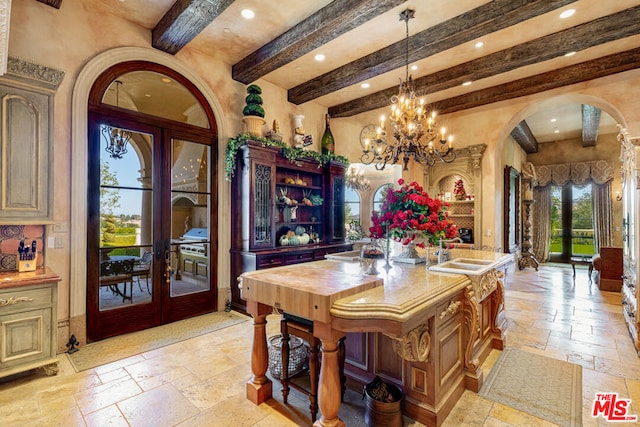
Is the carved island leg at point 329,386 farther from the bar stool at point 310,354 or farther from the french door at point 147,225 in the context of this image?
the french door at point 147,225

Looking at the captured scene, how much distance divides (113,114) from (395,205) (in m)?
3.33

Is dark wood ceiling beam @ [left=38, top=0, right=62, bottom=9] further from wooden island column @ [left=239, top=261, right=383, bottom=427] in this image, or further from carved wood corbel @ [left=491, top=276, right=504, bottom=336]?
carved wood corbel @ [left=491, top=276, right=504, bottom=336]

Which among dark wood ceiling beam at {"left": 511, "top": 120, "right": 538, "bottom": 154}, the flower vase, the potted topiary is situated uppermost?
dark wood ceiling beam at {"left": 511, "top": 120, "right": 538, "bottom": 154}

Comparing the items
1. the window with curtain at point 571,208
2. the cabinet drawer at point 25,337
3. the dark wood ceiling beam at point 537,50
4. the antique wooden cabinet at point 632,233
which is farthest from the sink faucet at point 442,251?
the window with curtain at point 571,208

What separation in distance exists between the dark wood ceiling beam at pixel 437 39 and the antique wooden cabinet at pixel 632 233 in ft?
5.83

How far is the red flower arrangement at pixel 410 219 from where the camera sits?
2.76 m

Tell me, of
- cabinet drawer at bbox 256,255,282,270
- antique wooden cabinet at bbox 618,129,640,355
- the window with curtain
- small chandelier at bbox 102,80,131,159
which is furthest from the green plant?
the window with curtain

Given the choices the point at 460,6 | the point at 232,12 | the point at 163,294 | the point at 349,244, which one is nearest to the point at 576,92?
the point at 460,6

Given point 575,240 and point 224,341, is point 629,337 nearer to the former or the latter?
point 224,341

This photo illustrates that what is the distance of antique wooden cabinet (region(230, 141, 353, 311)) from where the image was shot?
14.3ft

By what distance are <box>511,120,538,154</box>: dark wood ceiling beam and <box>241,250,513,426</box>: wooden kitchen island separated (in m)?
6.19

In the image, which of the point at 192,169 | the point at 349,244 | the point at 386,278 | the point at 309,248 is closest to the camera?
the point at 386,278

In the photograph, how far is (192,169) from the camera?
423 cm

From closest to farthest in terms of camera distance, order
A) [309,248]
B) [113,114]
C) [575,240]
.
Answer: [113,114] < [309,248] < [575,240]
